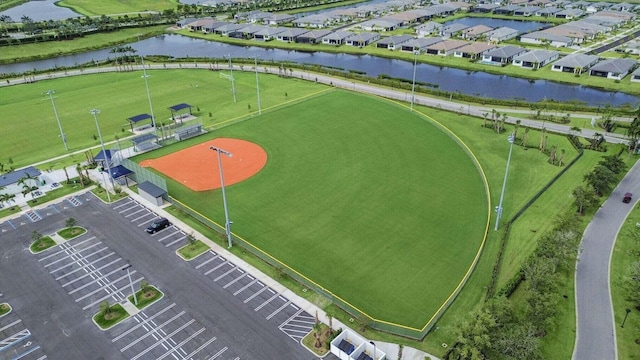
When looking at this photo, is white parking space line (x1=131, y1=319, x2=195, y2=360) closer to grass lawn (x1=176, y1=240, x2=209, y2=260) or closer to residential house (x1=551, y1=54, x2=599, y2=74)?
grass lawn (x1=176, y1=240, x2=209, y2=260)

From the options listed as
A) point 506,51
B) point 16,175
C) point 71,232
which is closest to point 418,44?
point 506,51

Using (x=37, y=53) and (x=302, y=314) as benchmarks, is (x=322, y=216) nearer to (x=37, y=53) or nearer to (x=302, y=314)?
(x=302, y=314)

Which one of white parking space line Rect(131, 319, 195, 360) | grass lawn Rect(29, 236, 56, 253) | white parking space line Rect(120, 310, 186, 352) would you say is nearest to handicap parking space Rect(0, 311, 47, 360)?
white parking space line Rect(120, 310, 186, 352)

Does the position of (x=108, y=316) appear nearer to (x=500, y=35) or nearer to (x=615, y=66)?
(x=615, y=66)

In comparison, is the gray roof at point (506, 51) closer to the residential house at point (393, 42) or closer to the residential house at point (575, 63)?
the residential house at point (575, 63)

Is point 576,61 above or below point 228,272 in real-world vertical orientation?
above

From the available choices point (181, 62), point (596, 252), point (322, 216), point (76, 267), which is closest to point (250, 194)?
point (322, 216)
